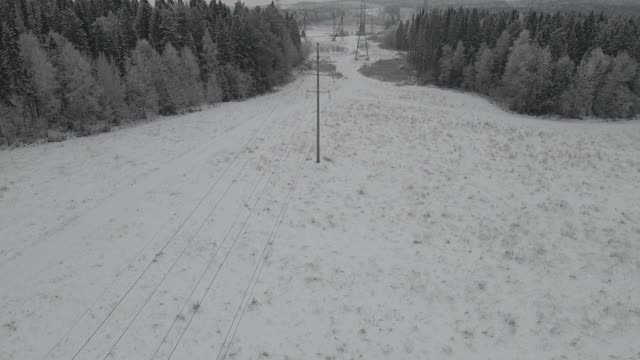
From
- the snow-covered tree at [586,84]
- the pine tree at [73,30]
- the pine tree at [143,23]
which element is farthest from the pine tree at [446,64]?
the pine tree at [73,30]

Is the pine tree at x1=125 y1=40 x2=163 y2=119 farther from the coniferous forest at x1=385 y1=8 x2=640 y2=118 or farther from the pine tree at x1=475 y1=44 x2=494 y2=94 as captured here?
the pine tree at x1=475 y1=44 x2=494 y2=94

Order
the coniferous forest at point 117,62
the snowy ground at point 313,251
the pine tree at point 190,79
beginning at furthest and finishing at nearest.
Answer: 1. the pine tree at point 190,79
2. the coniferous forest at point 117,62
3. the snowy ground at point 313,251

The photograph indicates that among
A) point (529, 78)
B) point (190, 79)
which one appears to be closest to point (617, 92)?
point (529, 78)

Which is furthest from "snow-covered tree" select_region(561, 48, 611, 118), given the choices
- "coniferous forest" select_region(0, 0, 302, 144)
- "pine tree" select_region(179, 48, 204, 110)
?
"pine tree" select_region(179, 48, 204, 110)

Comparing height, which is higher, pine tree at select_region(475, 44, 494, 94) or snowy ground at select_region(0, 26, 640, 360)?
pine tree at select_region(475, 44, 494, 94)

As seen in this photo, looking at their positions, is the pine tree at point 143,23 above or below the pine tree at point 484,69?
above

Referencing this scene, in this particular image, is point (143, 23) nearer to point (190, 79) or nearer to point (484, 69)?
point (190, 79)

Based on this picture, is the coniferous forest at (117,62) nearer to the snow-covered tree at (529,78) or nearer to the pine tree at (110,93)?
the pine tree at (110,93)
